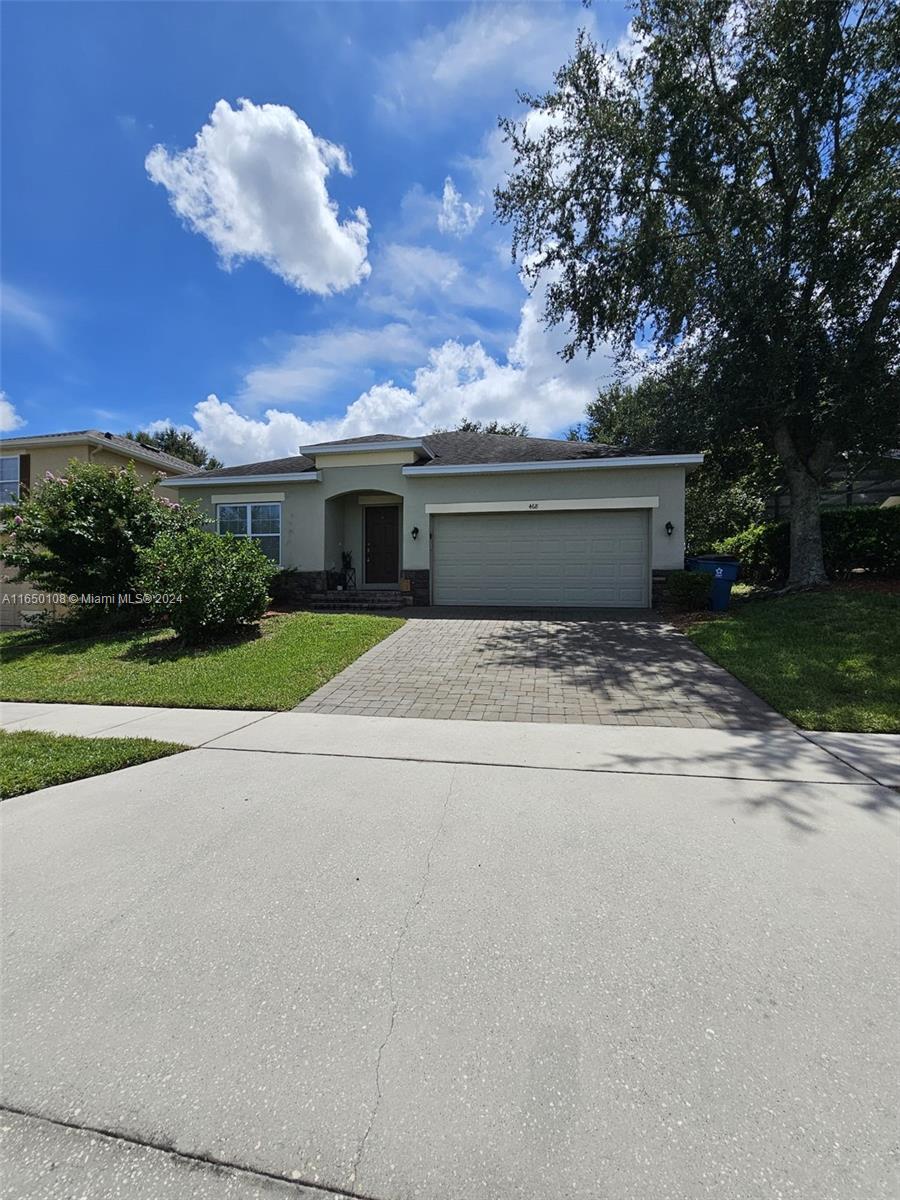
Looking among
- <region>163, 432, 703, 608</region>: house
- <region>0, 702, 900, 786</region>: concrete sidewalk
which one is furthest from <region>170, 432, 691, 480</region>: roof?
<region>0, 702, 900, 786</region>: concrete sidewalk

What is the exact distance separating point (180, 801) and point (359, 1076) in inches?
101

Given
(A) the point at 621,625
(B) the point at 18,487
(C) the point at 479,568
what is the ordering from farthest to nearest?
(B) the point at 18,487 → (C) the point at 479,568 → (A) the point at 621,625

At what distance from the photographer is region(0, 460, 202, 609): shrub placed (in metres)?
10.6

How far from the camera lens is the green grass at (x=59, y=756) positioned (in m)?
4.11

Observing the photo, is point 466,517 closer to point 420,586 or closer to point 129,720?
point 420,586

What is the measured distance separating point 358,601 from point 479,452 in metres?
5.12

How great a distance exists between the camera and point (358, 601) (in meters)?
13.6

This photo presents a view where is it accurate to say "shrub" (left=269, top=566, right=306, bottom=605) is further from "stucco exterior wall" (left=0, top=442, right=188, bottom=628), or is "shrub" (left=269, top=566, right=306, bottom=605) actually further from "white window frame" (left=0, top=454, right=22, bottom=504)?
"white window frame" (left=0, top=454, right=22, bottom=504)

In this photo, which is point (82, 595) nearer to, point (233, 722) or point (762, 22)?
point (233, 722)

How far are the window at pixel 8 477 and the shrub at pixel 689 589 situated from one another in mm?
18641

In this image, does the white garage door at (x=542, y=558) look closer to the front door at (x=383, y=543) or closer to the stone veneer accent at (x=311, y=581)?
the front door at (x=383, y=543)

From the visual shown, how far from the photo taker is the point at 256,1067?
1.75 m

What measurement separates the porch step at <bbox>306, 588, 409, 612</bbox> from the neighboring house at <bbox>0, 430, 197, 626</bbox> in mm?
6813

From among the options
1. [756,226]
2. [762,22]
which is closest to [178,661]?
[756,226]
